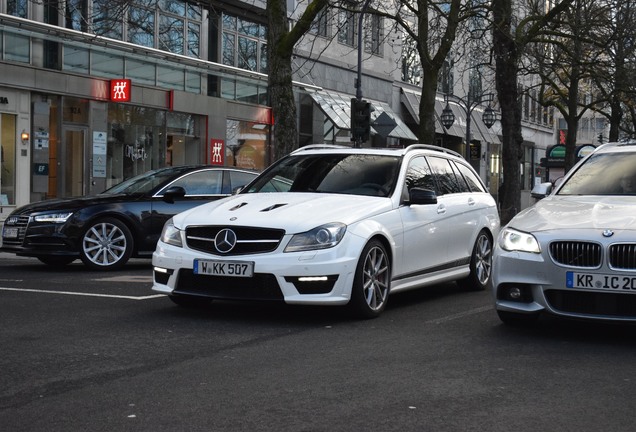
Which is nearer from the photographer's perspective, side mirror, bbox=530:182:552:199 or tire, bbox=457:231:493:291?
side mirror, bbox=530:182:552:199

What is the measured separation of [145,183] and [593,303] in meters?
8.14

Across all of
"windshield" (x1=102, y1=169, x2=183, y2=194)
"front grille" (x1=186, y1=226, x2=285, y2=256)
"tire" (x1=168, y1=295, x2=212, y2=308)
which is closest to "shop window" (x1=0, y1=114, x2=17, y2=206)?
"windshield" (x1=102, y1=169, x2=183, y2=194)

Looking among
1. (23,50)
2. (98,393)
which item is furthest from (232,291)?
(23,50)

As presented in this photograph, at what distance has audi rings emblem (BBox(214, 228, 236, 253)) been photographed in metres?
8.06

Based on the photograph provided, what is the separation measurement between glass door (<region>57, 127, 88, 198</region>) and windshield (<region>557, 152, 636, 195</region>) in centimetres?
1755

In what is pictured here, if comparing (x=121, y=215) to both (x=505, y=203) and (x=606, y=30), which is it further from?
(x=606, y=30)

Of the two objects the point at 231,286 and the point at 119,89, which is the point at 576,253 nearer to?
the point at 231,286

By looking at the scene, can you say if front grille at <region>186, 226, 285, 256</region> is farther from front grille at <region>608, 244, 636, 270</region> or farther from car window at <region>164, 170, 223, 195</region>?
car window at <region>164, 170, 223, 195</region>

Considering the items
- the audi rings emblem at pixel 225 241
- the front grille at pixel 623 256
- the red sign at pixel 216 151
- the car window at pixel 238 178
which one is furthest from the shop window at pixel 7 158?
the front grille at pixel 623 256

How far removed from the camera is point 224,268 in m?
8.00

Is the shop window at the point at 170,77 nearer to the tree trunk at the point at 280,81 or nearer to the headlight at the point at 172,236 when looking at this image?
the tree trunk at the point at 280,81

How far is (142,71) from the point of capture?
27.2 meters

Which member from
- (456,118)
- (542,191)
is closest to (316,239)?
(542,191)

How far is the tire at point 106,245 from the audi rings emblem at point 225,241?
5.42 metres
